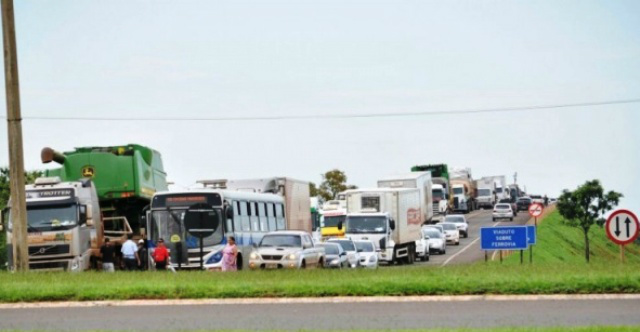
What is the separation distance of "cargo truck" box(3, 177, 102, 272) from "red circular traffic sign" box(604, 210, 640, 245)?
634 inches

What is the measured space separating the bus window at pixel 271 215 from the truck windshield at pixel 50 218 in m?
9.98

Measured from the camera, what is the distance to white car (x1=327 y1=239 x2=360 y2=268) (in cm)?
4447

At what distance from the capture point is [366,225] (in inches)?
2109

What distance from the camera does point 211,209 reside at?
130ft

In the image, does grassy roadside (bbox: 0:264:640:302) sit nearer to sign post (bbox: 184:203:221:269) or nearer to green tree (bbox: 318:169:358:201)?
sign post (bbox: 184:203:221:269)

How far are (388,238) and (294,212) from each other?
436cm

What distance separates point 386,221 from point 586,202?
37.5 meters

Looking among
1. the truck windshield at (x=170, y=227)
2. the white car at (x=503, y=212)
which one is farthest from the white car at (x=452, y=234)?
the truck windshield at (x=170, y=227)

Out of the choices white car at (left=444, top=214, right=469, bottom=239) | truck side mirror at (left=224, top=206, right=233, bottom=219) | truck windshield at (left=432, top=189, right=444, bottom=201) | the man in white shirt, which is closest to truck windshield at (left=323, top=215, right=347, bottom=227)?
truck side mirror at (left=224, top=206, right=233, bottom=219)

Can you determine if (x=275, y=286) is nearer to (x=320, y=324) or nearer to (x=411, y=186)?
(x=320, y=324)

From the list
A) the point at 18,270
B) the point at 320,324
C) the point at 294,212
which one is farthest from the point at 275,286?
the point at 294,212

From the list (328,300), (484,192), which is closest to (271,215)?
(328,300)

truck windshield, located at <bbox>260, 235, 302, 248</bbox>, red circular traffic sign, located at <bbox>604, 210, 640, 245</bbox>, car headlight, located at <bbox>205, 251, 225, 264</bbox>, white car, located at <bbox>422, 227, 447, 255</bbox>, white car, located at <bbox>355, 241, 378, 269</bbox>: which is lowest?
white car, located at <bbox>422, 227, 447, 255</bbox>

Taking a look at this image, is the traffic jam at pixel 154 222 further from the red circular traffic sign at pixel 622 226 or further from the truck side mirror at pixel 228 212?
the red circular traffic sign at pixel 622 226
